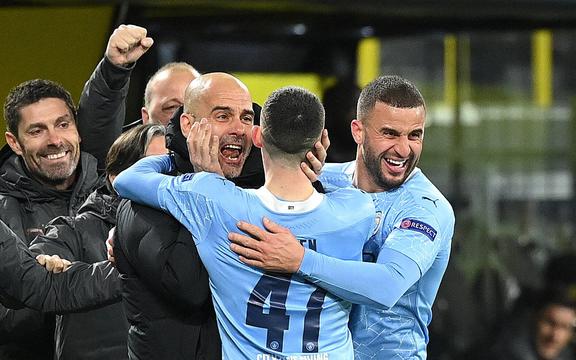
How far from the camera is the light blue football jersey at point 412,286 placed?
7.81 feet

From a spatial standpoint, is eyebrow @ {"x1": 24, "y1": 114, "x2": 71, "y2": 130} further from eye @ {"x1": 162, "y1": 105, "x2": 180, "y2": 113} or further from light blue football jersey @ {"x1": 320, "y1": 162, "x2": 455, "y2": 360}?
light blue football jersey @ {"x1": 320, "y1": 162, "x2": 455, "y2": 360}

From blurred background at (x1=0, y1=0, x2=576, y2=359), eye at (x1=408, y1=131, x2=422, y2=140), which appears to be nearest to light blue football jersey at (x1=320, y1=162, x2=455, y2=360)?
eye at (x1=408, y1=131, x2=422, y2=140)

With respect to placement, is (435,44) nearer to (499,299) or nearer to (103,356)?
(499,299)

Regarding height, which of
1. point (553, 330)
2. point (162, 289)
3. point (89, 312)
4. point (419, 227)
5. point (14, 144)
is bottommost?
point (553, 330)

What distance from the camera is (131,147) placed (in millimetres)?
2629

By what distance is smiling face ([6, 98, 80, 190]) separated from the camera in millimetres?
2977

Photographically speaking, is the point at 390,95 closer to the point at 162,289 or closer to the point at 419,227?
the point at 419,227

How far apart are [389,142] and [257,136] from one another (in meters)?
0.42

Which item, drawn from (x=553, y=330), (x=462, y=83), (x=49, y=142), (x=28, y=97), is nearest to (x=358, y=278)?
(x=49, y=142)

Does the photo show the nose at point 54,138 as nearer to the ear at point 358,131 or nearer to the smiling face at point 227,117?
the smiling face at point 227,117

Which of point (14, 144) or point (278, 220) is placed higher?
point (14, 144)

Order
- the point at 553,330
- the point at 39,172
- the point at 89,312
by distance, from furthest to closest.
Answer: the point at 553,330 < the point at 39,172 < the point at 89,312

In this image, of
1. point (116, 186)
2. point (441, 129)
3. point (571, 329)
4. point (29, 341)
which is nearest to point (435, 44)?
point (441, 129)

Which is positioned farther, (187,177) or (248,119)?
(248,119)
